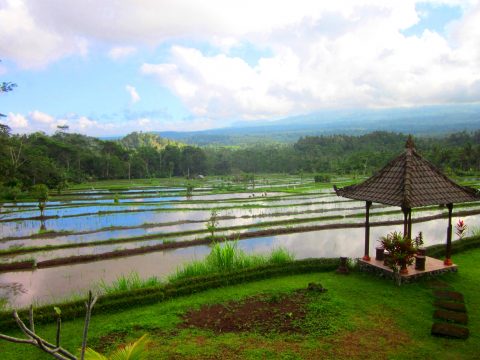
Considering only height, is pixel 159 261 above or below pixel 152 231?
below

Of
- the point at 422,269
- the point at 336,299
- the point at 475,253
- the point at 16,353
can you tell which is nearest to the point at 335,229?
the point at 475,253

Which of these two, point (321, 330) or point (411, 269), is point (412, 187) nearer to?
point (411, 269)

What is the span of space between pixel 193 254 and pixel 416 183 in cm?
946

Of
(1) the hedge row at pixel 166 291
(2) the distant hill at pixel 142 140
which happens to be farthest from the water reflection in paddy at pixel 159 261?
(2) the distant hill at pixel 142 140

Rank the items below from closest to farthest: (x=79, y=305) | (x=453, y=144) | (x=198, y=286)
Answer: (x=79, y=305), (x=198, y=286), (x=453, y=144)

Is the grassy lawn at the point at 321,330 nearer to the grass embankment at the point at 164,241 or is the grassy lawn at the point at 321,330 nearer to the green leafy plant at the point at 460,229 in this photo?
the green leafy plant at the point at 460,229

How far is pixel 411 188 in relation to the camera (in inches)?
424

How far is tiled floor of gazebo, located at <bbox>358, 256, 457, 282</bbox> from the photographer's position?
34.9 feet

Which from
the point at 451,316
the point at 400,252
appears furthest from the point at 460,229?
the point at 451,316

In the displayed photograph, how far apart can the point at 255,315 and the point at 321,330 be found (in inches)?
62.0

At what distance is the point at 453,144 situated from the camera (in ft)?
241

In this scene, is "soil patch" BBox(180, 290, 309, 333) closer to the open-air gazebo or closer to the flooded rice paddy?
the open-air gazebo

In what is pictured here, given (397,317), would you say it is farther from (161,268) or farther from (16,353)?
(161,268)

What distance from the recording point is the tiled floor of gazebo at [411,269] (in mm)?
10633
